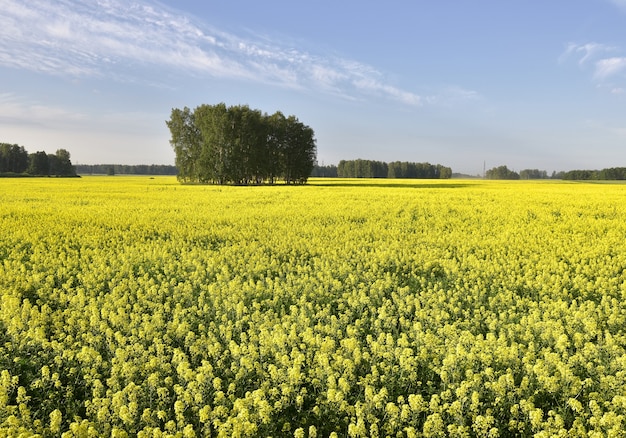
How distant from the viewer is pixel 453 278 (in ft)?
29.8

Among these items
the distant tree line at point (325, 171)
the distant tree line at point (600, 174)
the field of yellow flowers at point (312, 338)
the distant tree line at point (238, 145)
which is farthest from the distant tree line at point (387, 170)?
the field of yellow flowers at point (312, 338)

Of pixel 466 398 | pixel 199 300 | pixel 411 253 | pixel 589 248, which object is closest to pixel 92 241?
pixel 199 300

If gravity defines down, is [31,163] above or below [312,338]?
above

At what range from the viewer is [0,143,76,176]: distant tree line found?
109 metres

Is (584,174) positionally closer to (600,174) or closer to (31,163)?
(600,174)

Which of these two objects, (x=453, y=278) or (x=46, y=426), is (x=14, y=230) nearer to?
(x=46, y=426)

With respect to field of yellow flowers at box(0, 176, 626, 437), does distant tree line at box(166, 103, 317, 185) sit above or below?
above

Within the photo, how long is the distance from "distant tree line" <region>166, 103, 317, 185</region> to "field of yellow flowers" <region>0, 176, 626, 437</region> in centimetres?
4485

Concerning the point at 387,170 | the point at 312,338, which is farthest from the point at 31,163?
the point at 312,338

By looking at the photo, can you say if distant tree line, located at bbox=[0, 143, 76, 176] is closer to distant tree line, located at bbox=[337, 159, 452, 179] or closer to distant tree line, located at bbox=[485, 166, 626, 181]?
distant tree line, located at bbox=[337, 159, 452, 179]

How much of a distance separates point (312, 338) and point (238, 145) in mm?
53508

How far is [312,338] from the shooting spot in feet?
17.7

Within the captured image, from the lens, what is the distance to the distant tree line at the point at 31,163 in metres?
109

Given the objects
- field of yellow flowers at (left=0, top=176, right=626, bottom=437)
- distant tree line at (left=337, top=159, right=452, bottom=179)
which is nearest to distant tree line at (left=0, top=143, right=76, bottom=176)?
distant tree line at (left=337, top=159, right=452, bottom=179)
